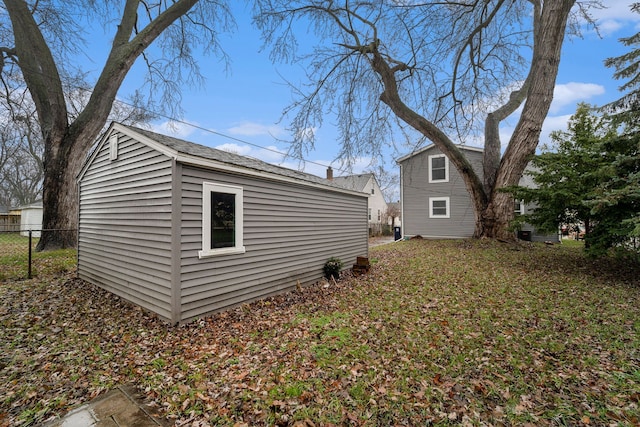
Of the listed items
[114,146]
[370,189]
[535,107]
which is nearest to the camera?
[114,146]

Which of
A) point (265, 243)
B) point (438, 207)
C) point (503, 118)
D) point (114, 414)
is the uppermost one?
point (503, 118)

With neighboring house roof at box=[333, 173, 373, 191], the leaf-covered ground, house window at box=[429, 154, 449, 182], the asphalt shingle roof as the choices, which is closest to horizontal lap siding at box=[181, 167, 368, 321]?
→ the asphalt shingle roof

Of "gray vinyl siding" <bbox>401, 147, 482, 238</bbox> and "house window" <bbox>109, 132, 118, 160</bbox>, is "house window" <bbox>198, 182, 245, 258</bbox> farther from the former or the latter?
"gray vinyl siding" <bbox>401, 147, 482, 238</bbox>

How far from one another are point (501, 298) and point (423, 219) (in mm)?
11366

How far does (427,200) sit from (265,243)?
13024 mm

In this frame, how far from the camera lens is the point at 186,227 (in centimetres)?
436

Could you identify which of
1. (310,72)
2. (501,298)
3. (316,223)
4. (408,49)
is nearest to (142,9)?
(310,72)

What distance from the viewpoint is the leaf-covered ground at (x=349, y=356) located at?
254cm

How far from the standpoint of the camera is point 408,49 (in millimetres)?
10273

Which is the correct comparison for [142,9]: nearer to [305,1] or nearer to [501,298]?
[305,1]

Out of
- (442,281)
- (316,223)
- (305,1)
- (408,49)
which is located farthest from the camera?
(408,49)

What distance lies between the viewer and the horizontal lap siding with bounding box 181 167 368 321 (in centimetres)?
444

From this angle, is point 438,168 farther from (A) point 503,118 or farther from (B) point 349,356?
(B) point 349,356

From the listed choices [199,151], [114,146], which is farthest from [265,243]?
[114,146]
